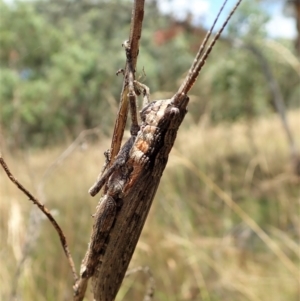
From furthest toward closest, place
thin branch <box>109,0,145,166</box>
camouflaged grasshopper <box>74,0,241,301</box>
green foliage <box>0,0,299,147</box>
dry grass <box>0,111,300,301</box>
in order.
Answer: green foliage <box>0,0,299,147</box> < dry grass <box>0,111,300,301</box> < camouflaged grasshopper <box>74,0,241,301</box> < thin branch <box>109,0,145,166</box>

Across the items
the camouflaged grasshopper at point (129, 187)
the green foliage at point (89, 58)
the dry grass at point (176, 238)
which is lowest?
the camouflaged grasshopper at point (129, 187)

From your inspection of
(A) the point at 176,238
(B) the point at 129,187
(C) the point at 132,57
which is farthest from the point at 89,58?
(C) the point at 132,57

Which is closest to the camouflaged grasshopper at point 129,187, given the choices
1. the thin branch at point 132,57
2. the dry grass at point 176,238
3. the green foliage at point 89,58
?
the thin branch at point 132,57

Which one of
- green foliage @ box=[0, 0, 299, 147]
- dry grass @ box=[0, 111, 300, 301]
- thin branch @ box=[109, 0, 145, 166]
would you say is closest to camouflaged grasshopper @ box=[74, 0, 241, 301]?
thin branch @ box=[109, 0, 145, 166]

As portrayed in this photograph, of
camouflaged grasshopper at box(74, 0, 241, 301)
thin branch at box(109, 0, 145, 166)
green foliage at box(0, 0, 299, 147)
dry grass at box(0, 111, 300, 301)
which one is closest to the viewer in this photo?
thin branch at box(109, 0, 145, 166)

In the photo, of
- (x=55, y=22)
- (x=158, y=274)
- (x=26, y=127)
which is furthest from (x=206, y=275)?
(x=55, y=22)

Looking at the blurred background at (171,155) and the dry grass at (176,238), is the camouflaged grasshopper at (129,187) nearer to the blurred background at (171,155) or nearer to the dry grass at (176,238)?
the blurred background at (171,155)

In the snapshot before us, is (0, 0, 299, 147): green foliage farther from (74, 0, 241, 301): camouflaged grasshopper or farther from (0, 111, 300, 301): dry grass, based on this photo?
(74, 0, 241, 301): camouflaged grasshopper

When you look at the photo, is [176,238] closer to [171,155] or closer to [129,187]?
[171,155]

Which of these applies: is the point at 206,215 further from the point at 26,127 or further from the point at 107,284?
the point at 26,127
